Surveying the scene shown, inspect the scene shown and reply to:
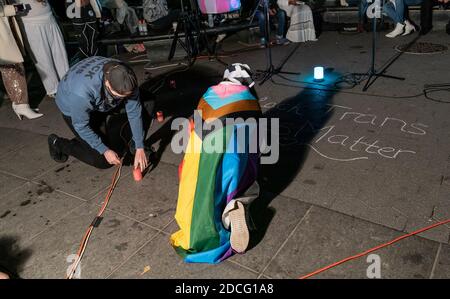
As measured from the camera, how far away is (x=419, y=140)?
13.5 feet

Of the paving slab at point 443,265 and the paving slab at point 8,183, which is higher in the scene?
the paving slab at point 8,183

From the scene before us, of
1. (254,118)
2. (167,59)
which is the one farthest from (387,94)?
(167,59)

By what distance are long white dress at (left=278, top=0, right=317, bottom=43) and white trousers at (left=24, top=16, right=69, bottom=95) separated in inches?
193

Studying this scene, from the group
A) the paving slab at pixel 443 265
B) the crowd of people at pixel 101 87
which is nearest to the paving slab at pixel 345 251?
the paving slab at pixel 443 265

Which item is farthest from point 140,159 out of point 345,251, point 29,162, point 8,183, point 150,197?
point 345,251

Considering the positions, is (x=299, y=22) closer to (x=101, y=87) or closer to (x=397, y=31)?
A: (x=397, y=31)

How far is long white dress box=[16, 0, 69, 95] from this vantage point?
5.97 m

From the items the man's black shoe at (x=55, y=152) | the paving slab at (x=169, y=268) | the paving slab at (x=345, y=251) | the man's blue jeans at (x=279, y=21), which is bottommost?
the paving slab at (x=345, y=251)

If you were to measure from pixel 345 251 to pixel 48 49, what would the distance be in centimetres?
568

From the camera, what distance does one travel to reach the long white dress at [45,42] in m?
5.97

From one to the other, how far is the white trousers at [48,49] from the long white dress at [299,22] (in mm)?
4890

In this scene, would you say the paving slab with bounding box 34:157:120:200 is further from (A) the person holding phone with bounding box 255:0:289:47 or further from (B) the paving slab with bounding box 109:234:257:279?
(A) the person holding phone with bounding box 255:0:289:47

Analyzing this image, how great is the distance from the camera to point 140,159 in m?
3.95

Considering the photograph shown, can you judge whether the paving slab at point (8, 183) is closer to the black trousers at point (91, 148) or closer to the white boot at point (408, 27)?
the black trousers at point (91, 148)
